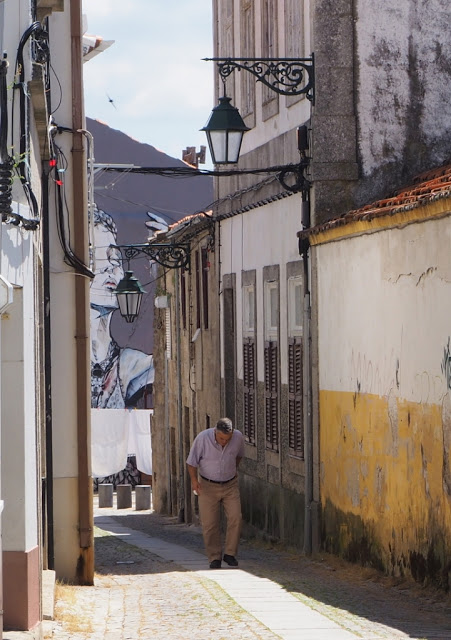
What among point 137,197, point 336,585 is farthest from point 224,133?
point 137,197

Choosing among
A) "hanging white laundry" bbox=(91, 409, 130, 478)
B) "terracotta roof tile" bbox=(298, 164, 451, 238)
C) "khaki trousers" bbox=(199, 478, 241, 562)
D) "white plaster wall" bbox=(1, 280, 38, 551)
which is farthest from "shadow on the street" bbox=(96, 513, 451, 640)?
"hanging white laundry" bbox=(91, 409, 130, 478)

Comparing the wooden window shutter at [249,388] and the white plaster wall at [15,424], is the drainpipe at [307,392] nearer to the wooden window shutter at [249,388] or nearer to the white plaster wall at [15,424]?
the wooden window shutter at [249,388]

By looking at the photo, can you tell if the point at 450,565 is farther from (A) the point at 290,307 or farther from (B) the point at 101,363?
(B) the point at 101,363

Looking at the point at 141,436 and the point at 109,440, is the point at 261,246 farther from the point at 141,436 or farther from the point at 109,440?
the point at 141,436

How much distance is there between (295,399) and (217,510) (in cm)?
252

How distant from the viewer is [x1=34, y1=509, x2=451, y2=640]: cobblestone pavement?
360 inches

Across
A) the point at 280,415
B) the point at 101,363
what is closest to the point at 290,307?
the point at 280,415

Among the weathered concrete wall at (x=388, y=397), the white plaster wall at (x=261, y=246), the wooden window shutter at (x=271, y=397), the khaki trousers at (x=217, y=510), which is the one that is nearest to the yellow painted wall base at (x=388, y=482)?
the weathered concrete wall at (x=388, y=397)

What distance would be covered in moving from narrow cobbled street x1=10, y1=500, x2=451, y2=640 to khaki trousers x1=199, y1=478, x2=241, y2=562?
0.30 m

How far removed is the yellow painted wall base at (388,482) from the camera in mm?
11055

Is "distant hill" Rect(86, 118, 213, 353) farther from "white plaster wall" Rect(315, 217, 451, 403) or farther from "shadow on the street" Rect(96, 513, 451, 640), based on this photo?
"white plaster wall" Rect(315, 217, 451, 403)

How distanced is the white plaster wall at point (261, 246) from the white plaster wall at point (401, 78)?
1.27 m

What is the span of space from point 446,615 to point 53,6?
16.4ft

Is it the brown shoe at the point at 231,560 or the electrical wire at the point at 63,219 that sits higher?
the electrical wire at the point at 63,219
